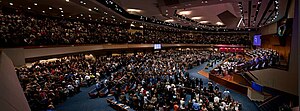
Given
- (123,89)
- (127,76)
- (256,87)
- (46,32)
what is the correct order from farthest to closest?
(127,76) → (46,32) → (123,89) → (256,87)

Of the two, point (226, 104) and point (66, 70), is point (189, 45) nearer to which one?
point (66, 70)

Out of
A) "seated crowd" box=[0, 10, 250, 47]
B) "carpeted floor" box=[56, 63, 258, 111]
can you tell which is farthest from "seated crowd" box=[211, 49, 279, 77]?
"seated crowd" box=[0, 10, 250, 47]

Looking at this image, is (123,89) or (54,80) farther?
(123,89)

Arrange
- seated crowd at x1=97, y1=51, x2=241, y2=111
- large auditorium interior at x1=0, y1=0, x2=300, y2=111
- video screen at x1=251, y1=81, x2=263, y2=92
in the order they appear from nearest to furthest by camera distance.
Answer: large auditorium interior at x1=0, y1=0, x2=300, y2=111 → seated crowd at x1=97, y1=51, x2=241, y2=111 → video screen at x1=251, y1=81, x2=263, y2=92

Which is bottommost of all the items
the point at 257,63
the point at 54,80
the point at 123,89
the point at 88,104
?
the point at 88,104

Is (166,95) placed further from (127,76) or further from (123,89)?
(127,76)

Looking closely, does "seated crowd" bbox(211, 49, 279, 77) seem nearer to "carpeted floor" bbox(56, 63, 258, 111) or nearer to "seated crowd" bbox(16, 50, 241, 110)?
"carpeted floor" bbox(56, 63, 258, 111)

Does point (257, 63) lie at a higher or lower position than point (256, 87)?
higher

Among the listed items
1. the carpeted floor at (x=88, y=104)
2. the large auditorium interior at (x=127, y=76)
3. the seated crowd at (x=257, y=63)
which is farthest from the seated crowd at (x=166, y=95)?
the seated crowd at (x=257, y=63)

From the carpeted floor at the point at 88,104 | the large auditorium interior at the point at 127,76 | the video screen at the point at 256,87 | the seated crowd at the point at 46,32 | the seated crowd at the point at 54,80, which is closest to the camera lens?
the large auditorium interior at the point at 127,76

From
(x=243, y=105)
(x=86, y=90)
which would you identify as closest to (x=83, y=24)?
(x=86, y=90)

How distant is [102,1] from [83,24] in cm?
1338

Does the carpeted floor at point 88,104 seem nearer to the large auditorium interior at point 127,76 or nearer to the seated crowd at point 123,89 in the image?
the large auditorium interior at point 127,76

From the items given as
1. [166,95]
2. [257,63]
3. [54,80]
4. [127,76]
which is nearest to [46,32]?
[54,80]
